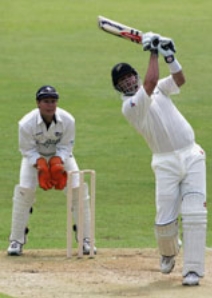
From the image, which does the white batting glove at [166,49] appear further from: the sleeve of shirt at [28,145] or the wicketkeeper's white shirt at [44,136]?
the sleeve of shirt at [28,145]

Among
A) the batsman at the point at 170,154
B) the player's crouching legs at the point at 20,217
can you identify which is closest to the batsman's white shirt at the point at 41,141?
the player's crouching legs at the point at 20,217

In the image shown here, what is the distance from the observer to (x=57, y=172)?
523 inches

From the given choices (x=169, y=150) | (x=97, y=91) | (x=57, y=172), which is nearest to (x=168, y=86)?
(x=169, y=150)

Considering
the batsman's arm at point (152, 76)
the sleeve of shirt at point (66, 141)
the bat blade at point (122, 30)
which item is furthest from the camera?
the sleeve of shirt at point (66, 141)

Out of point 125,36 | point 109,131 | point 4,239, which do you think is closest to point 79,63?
point 109,131

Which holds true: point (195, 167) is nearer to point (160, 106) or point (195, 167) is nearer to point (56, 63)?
point (160, 106)

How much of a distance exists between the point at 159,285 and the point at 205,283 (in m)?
0.42

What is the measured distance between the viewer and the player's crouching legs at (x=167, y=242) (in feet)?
38.1

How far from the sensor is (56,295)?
10.9 meters

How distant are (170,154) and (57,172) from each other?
2063mm

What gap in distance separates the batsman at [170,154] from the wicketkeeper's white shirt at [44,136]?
197cm

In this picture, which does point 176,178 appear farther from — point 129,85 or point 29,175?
point 29,175

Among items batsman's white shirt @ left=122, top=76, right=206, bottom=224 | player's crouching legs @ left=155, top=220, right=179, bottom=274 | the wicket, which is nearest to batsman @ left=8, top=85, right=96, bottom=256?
the wicket

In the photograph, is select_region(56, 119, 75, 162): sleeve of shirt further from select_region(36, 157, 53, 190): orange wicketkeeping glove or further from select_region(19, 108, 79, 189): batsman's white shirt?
select_region(36, 157, 53, 190): orange wicketkeeping glove
